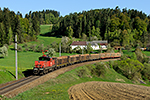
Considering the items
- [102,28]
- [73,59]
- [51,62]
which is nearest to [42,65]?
[51,62]

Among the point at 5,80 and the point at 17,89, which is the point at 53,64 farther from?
the point at 17,89

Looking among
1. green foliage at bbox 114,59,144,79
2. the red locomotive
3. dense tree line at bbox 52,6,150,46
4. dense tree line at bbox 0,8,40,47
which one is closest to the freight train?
the red locomotive

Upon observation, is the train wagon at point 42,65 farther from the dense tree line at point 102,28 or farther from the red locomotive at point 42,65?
the dense tree line at point 102,28

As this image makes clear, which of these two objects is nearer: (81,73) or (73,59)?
(81,73)

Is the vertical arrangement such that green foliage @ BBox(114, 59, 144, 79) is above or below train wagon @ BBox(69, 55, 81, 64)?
below

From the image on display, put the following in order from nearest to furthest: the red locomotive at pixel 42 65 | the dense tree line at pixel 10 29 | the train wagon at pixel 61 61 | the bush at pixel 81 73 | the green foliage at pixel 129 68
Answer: the red locomotive at pixel 42 65 < the train wagon at pixel 61 61 < the bush at pixel 81 73 < the green foliage at pixel 129 68 < the dense tree line at pixel 10 29

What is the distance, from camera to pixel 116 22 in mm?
169625

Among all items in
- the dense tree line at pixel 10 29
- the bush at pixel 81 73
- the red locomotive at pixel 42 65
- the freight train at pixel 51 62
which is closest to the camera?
the red locomotive at pixel 42 65

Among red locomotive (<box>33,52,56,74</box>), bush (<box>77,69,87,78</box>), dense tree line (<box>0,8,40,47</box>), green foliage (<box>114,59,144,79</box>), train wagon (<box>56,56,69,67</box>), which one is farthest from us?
dense tree line (<box>0,8,40,47</box>)

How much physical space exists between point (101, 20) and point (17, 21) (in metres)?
101

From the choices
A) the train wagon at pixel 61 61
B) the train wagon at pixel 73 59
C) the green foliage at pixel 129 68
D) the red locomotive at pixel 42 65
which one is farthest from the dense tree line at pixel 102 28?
the red locomotive at pixel 42 65

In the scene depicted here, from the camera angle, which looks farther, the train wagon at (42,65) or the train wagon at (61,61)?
the train wagon at (61,61)

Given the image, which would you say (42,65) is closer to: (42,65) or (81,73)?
(42,65)

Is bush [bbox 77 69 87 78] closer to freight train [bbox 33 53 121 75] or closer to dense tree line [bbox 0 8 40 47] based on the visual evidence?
freight train [bbox 33 53 121 75]
